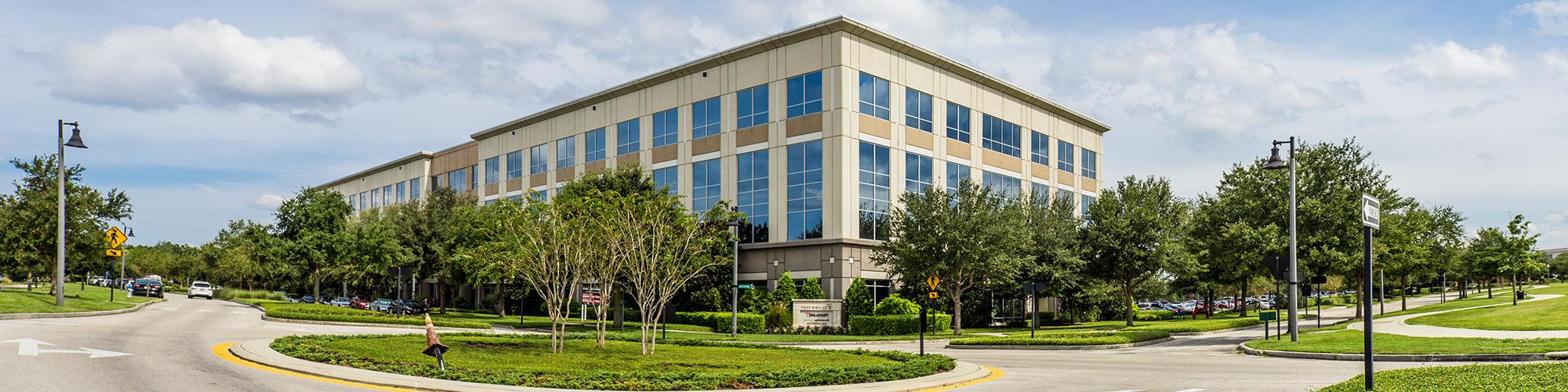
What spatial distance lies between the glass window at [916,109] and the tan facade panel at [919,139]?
0.86ft

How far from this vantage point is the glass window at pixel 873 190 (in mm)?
50188

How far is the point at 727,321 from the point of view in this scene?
147 ft

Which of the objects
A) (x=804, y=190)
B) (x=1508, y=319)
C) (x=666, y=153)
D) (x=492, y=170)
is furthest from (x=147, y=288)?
(x=1508, y=319)

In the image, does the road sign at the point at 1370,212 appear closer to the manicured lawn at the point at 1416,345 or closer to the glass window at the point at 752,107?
the manicured lawn at the point at 1416,345

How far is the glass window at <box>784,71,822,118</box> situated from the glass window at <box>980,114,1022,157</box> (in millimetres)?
13133

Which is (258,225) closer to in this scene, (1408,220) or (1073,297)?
(1073,297)

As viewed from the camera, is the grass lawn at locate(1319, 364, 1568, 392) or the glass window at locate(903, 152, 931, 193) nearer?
the grass lawn at locate(1319, 364, 1568, 392)

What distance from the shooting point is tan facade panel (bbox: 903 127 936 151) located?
172 ft

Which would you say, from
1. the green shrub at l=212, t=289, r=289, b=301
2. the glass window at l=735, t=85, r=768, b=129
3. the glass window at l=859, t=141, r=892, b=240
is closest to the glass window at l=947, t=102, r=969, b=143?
the glass window at l=859, t=141, r=892, b=240

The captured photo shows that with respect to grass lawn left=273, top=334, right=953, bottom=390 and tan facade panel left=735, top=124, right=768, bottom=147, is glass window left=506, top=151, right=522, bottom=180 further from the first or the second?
grass lawn left=273, top=334, right=953, bottom=390

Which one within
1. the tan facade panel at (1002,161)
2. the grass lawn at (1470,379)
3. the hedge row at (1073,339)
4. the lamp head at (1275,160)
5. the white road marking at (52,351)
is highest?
the tan facade panel at (1002,161)

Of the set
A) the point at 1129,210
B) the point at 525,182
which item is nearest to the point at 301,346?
the point at 1129,210

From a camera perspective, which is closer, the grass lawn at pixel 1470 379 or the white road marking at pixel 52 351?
the grass lawn at pixel 1470 379

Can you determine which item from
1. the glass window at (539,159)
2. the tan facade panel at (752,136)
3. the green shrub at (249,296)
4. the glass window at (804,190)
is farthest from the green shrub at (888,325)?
the green shrub at (249,296)
